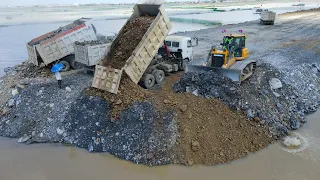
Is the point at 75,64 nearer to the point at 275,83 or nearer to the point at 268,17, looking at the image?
the point at 275,83

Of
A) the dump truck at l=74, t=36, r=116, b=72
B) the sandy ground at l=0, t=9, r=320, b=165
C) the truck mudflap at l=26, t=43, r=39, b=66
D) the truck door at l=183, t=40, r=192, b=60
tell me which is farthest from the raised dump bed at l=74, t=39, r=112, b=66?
the truck door at l=183, t=40, r=192, b=60

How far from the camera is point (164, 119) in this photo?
9.38 metres

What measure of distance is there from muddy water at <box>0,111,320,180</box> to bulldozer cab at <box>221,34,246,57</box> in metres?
4.76

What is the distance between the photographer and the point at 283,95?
11523 millimetres

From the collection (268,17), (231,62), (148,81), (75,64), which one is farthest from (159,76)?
(268,17)

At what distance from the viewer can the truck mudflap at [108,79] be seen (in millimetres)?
10008

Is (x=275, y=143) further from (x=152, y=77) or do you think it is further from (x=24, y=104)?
(x=24, y=104)

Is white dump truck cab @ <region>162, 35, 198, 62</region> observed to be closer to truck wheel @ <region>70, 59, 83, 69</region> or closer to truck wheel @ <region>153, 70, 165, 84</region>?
truck wheel @ <region>153, 70, 165, 84</region>

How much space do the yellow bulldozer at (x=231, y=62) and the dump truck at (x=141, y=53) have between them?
190 cm

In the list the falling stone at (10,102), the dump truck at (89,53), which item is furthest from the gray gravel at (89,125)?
the dump truck at (89,53)

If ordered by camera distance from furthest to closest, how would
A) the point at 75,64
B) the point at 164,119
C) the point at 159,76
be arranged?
the point at 75,64, the point at 159,76, the point at 164,119

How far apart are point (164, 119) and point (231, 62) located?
443cm

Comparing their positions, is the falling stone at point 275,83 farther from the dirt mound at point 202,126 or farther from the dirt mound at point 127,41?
the dirt mound at point 127,41

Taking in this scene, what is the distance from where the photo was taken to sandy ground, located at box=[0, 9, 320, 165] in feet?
29.0
